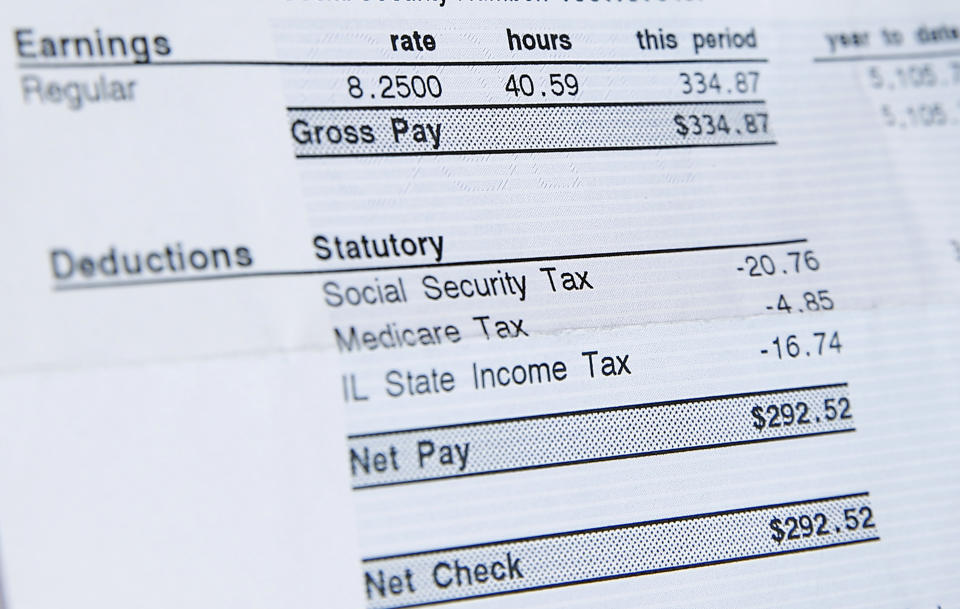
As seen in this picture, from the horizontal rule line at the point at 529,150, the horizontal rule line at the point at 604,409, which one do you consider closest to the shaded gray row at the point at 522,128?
the horizontal rule line at the point at 529,150

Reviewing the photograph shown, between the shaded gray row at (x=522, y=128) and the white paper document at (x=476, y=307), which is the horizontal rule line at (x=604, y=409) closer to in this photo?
the white paper document at (x=476, y=307)

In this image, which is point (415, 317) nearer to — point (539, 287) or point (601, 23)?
point (539, 287)

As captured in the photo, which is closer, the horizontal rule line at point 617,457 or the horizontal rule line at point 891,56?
the horizontal rule line at point 617,457

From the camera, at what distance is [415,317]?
1.50 ft

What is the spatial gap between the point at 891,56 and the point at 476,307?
30cm

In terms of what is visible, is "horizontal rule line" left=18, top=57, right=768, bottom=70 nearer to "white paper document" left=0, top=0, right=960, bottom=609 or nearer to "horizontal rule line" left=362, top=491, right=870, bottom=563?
"white paper document" left=0, top=0, right=960, bottom=609

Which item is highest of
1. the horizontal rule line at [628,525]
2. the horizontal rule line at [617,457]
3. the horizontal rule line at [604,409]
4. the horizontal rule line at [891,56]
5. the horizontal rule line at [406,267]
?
the horizontal rule line at [891,56]

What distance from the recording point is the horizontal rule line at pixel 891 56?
56cm

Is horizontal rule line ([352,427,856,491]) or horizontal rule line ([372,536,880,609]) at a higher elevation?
horizontal rule line ([352,427,856,491])

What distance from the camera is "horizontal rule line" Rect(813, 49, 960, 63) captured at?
1.83 feet

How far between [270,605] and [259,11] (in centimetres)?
26

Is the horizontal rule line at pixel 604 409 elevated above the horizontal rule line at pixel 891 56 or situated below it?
below

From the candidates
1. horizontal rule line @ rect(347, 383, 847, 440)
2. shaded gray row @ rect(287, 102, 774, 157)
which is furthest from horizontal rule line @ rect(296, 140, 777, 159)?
horizontal rule line @ rect(347, 383, 847, 440)

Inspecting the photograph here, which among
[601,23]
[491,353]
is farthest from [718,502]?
[601,23]
